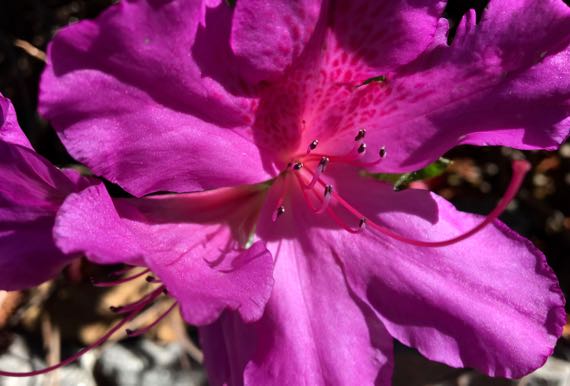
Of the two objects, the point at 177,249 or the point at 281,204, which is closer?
the point at 177,249

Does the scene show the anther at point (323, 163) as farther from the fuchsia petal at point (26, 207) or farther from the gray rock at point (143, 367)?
the gray rock at point (143, 367)

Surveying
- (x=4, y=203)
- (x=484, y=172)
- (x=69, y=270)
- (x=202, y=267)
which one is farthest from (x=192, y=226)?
(x=484, y=172)

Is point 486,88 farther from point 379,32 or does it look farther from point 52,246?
point 52,246

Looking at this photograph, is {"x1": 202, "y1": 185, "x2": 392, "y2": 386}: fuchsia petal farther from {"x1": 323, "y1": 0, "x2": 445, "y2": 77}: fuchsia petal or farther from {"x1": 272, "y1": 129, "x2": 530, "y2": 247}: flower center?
{"x1": 323, "y1": 0, "x2": 445, "y2": 77}: fuchsia petal

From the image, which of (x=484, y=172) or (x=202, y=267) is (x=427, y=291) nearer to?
(x=202, y=267)

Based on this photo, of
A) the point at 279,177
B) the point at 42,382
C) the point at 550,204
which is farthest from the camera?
the point at 550,204

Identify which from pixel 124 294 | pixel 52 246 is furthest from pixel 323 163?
pixel 124 294
